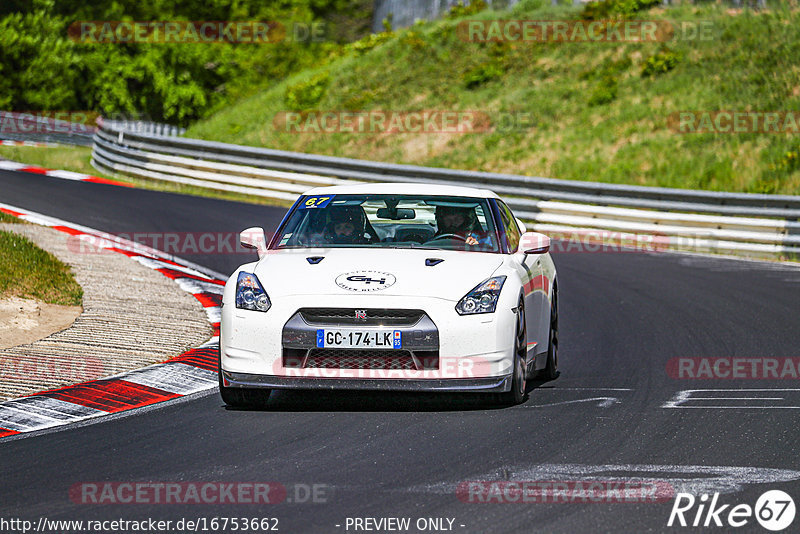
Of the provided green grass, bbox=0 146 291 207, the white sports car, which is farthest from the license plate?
green grass, bbox=0 146 291 207

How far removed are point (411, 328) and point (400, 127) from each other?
96.4 feet

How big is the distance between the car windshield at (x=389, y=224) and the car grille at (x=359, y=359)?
3.86 feet

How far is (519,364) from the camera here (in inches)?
308

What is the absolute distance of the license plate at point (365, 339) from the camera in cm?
731

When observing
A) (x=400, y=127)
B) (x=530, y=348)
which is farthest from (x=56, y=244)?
(x=400, y=127)

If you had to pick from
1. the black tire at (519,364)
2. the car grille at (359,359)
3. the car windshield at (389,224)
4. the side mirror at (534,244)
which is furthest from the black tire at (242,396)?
the side mirror at (534,244)

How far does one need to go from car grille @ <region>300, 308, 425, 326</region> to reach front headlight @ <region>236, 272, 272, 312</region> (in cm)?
29

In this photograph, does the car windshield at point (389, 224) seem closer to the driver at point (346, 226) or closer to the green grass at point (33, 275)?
the driver at point (346, 226)

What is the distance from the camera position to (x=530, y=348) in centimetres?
833

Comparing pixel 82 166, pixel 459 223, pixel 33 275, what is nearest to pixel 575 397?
pixel 459 223

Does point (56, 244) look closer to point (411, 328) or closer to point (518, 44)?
point (411, 328)

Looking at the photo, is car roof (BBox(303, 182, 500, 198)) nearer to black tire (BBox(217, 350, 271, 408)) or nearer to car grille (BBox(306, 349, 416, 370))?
black tire (BBox(217, 350, 271, 408))

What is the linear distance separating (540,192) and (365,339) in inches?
584

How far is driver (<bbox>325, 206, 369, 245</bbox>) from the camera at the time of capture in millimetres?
8570
